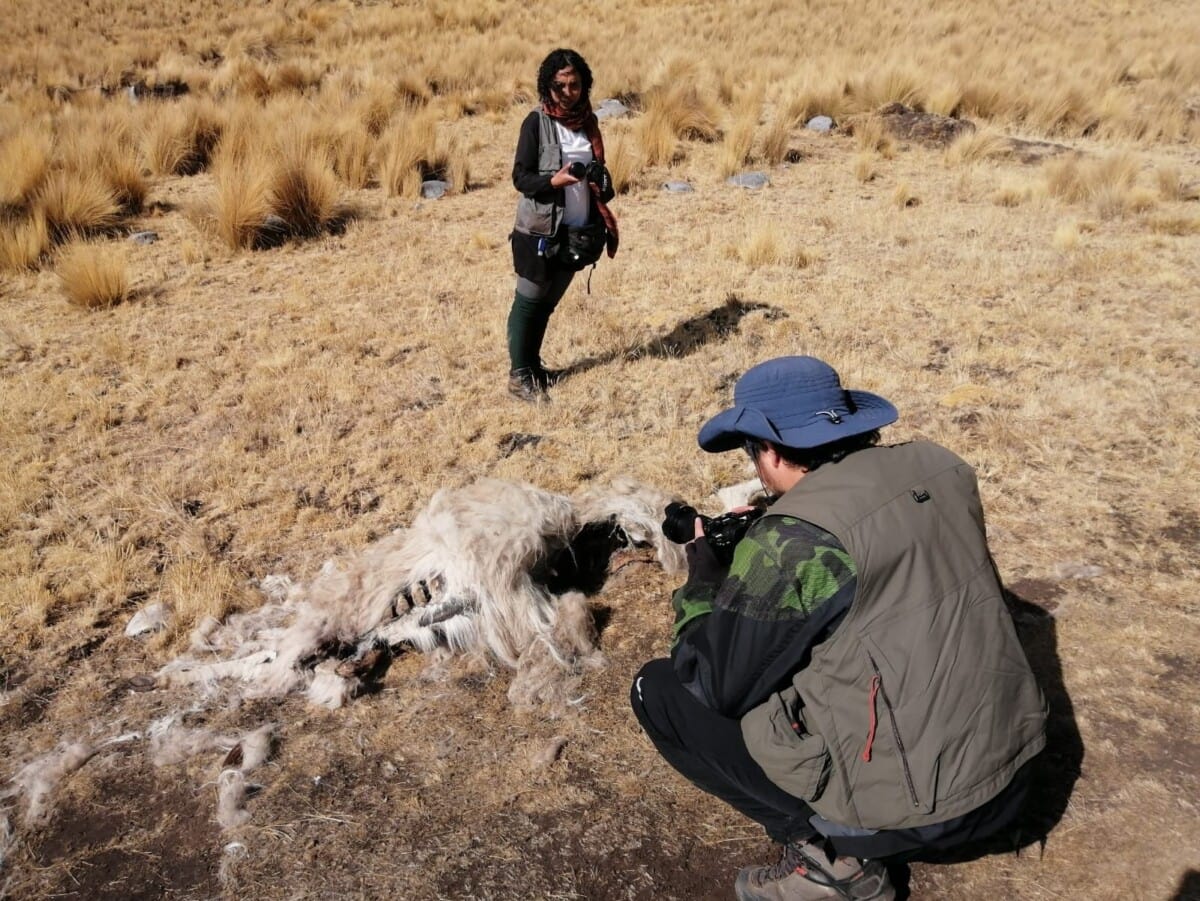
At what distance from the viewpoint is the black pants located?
1814mm

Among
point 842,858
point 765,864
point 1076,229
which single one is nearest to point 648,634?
point 765,864

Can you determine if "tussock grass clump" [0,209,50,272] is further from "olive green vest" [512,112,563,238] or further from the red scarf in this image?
the red scarf

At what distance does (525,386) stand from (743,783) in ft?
9.17

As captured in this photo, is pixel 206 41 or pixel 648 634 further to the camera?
pixel 206 41

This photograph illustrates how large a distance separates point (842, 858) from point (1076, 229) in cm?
610

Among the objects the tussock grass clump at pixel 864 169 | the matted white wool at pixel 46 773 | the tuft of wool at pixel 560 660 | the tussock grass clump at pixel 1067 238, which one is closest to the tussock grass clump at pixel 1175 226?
the tussock grass clump at pixel 1067 238

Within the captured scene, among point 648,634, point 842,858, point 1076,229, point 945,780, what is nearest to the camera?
point 945,780

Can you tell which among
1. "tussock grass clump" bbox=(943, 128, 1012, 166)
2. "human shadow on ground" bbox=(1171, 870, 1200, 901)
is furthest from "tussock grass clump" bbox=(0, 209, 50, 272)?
"tussock grass clump" bbox=(943, 128, 1012, 166)

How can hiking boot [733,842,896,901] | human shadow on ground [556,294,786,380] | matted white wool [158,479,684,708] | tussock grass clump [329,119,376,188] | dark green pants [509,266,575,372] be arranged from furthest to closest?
tussock grass clump [329,119,376,188]
human shadow on ground [556,294,786,380]
dark green pants [509,266,575,372]
matted white wool [158,479,684,708]
hiking boot [733,842,896,901]

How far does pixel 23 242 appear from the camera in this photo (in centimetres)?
603

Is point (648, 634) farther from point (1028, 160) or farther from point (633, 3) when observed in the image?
point (633, 3)

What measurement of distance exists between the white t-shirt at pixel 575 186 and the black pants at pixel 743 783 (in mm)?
2454

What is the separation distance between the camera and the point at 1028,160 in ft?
29.1

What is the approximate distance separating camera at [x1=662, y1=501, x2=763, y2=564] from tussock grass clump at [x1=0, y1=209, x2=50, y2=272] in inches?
221
